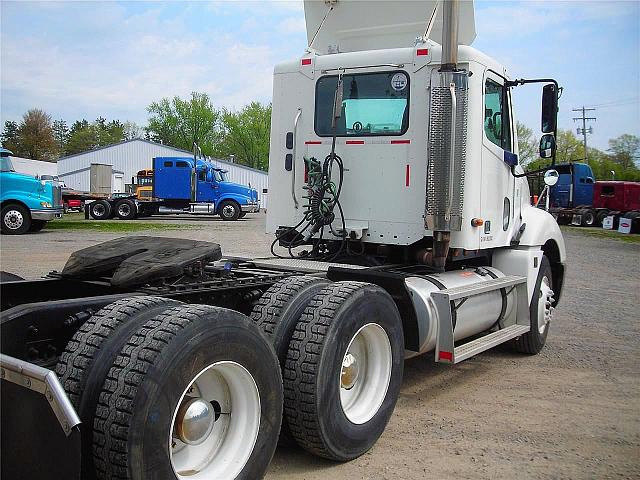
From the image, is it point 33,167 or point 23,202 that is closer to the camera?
point 23,202

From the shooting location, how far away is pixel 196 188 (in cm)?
3234

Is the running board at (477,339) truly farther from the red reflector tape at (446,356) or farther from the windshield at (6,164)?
the windshield at (6,164)

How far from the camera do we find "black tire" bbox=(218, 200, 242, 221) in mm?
32219

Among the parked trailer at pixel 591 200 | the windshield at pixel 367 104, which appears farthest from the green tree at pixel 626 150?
the windshield at pixel 367 104

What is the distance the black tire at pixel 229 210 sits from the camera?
3222 cm

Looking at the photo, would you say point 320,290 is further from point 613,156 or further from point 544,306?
point 613,156

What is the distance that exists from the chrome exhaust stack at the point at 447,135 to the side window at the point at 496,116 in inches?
25.5

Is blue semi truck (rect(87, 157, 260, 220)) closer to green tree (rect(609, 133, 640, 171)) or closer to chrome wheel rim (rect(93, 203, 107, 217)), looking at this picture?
chrome wheel rim (rect(93, 203, 107, 217))

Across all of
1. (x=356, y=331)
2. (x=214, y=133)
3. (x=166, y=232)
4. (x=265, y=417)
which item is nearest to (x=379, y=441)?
(x=356, y=331)

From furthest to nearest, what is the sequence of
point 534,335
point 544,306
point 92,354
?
point 544,306 → point 534,335 → point 92,354

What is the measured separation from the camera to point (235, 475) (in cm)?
310

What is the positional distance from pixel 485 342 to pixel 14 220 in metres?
18.4

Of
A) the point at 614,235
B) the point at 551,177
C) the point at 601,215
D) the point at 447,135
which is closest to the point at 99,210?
the point at 614,235

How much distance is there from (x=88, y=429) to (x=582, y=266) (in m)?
15.2
